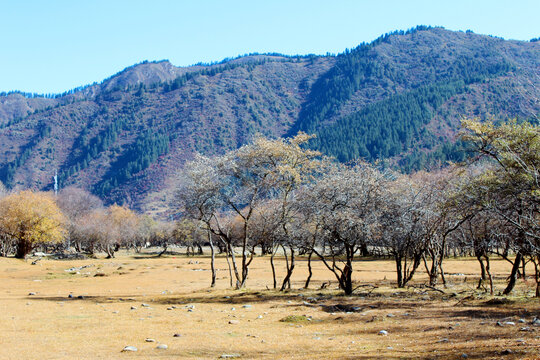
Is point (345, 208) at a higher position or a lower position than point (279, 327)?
higher

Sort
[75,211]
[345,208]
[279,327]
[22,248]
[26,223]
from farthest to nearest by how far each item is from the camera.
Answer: [75,211]
[22,248]
[26,223]
[345,208]
[279,327]

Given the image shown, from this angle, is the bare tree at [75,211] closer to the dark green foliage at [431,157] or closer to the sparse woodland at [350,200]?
the sparse woodland at [350,200]

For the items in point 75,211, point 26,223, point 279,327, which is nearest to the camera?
point 279,327

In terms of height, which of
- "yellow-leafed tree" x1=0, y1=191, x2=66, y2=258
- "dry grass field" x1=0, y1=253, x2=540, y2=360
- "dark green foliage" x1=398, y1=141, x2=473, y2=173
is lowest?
"dry grass field" x1=0, y1=253, x2=540, y2=360

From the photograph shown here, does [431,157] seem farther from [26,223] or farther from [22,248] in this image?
[22,248]

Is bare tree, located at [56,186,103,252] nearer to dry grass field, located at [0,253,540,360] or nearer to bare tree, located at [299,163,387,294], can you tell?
dry grass field, located at [0,253,540,360]

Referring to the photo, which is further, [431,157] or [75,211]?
[431,157]

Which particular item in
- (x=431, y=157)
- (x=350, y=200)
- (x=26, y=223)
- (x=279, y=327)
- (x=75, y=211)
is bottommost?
(x=279, y=327)

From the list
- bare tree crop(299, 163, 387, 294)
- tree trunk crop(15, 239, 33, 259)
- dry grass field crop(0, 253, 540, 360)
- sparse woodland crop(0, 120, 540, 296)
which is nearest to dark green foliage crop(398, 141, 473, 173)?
tree trunk crop(15, 239, 33, 259)

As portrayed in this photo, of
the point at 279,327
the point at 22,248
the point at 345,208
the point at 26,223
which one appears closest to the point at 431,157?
the point at 26,223

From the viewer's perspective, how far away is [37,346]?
14312 millimetres

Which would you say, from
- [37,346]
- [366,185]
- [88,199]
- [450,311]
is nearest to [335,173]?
[366,185]

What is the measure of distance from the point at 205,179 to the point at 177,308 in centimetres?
970

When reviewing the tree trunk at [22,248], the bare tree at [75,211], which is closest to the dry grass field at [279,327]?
the tree trunk at [22,248]
